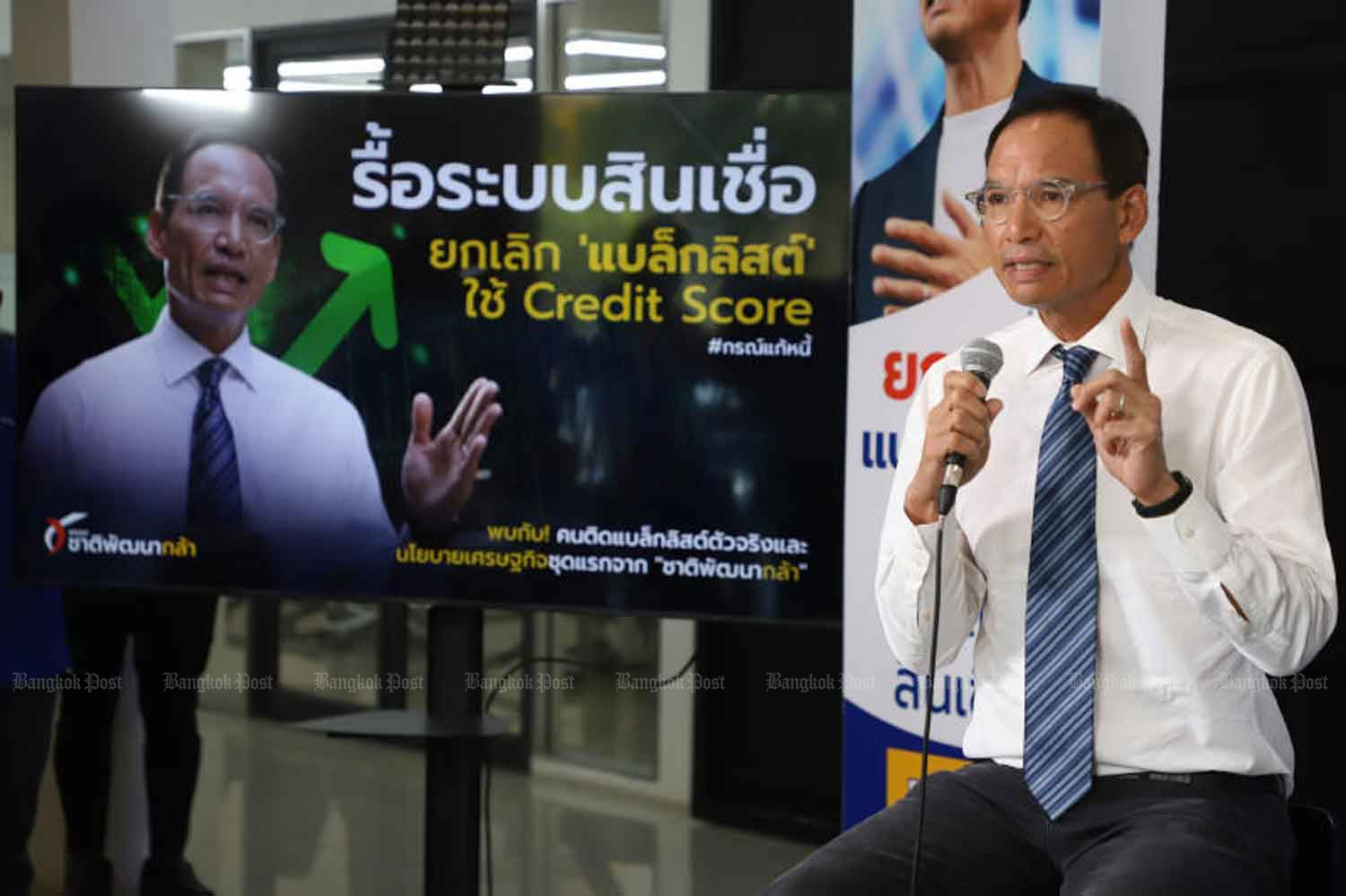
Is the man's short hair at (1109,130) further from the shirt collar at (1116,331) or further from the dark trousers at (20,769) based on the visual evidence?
the dark trousers at (20,769)

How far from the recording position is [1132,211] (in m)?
2.24

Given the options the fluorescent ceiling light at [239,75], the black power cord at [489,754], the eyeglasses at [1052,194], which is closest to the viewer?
the eyeglasses at [1052,194]

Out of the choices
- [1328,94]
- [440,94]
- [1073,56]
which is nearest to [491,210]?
[440,94]

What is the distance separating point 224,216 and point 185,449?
47 cm

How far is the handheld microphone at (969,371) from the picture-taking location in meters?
2.00

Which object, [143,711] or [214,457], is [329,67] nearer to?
[143,711]

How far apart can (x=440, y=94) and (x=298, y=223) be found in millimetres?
378

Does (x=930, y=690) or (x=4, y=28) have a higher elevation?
(x=4, y=28)

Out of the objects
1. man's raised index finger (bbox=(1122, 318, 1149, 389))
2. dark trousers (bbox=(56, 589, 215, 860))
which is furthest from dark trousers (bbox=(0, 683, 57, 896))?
man's raised index finger (bbox=(1122, 318, 1149, 389))

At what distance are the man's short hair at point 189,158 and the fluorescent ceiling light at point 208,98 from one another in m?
0.05

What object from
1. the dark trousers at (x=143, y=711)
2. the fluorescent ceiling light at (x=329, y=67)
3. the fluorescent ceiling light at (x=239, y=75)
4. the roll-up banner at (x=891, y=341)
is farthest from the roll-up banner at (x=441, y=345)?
the fluorescent ceiling light at (x=239, y=75)

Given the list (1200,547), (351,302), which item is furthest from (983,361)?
(351,302)

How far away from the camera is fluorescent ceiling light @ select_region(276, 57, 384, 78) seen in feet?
18.5

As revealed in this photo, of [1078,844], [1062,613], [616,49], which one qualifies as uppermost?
[616,49]
